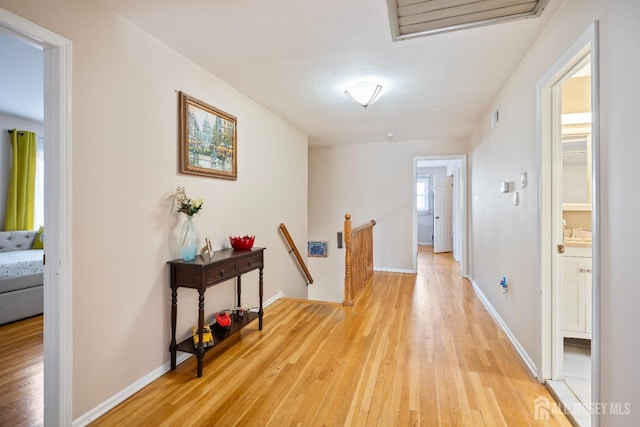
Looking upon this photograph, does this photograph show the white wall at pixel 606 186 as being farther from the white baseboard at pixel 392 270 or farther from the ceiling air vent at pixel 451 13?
the white baseboard at pixel 392 270

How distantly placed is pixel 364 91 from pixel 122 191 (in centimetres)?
219

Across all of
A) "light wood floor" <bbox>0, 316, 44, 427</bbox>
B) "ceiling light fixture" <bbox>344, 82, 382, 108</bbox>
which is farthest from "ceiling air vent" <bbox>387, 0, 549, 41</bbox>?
"light wood floor" <bbox>0, 316, 44, 427</bbox>

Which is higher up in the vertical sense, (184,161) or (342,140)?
(342,140)

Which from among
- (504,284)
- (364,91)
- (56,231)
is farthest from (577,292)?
(56,231)

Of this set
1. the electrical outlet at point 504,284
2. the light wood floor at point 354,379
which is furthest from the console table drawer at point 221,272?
the electrical outlet at point 504,284

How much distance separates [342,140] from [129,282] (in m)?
4.35

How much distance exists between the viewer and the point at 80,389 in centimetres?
162

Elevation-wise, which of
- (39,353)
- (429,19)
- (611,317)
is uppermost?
(429,19)

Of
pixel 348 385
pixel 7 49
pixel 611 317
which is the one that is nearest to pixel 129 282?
pixel 348 385

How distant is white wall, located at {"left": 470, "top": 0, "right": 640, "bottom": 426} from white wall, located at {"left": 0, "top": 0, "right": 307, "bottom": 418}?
2.58 meters

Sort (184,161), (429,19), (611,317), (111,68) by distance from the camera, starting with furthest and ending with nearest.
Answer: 1. (184,161)
2. (111,68)
3. (429,19)
4. (611,317)

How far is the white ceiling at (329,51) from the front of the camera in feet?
5.80

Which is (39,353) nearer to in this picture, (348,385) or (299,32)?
(348,385)

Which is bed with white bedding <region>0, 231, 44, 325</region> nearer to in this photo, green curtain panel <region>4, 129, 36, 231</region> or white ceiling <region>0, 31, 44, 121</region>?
green curtain panel <region>4, 129, 36, 231</region>
